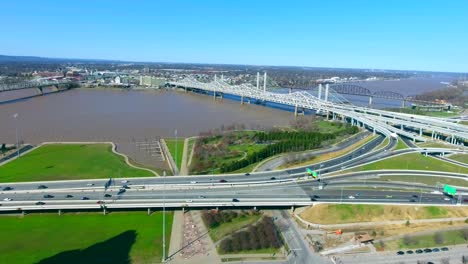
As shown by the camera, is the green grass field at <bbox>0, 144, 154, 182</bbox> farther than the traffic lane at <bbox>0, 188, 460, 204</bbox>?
Yes

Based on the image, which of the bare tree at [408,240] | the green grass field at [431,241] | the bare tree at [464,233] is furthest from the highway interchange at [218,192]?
the bare tree at [408,240]

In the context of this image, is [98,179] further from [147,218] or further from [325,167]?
[325,167]

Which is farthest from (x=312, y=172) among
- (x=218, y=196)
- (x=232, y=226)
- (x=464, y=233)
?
(x=464, y=233)

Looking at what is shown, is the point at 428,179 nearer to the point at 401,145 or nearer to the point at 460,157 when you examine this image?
the point at 460,157

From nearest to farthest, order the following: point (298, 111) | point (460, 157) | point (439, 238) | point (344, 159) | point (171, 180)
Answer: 1. point (439, 238)
2. point (171, 180)
3. point (344, 159)
4. point (460, 157)
5. point (298, 111)

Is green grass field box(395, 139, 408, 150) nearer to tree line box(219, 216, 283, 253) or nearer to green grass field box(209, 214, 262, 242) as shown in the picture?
green grass field box(209, 214, 262, 242)

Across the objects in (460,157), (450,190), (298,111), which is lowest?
(460,157)

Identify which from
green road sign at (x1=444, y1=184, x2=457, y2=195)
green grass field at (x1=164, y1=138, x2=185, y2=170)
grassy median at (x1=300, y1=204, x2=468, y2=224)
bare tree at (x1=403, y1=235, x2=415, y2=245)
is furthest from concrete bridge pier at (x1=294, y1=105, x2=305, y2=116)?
bare tree at (x1=403, y1=235, x2=415, y2=245)
